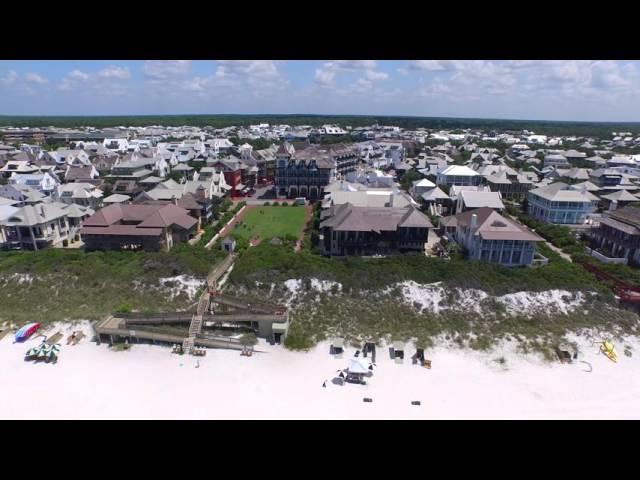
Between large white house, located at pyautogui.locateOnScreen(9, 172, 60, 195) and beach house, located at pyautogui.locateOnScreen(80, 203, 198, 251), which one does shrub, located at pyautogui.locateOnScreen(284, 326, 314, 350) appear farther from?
large white house, located at pyautogui.locateOnScreen(9, 172, 60, 195)

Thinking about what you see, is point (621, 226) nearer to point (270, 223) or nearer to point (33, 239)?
point (270, 223)

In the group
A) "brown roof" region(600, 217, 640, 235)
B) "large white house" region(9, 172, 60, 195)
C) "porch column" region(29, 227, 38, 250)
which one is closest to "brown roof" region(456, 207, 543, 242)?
"brown roof" region(600, 217, 640, 235)

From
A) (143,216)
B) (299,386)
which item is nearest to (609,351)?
(299,386)

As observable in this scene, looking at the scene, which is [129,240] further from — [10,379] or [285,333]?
[285,333]

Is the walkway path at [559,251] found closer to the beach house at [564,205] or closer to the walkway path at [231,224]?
the beach house at [564,205]

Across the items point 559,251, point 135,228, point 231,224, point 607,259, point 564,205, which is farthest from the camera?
point 231,224

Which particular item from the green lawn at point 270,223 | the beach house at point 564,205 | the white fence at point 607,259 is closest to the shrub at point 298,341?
the green lawn at point 270,223
